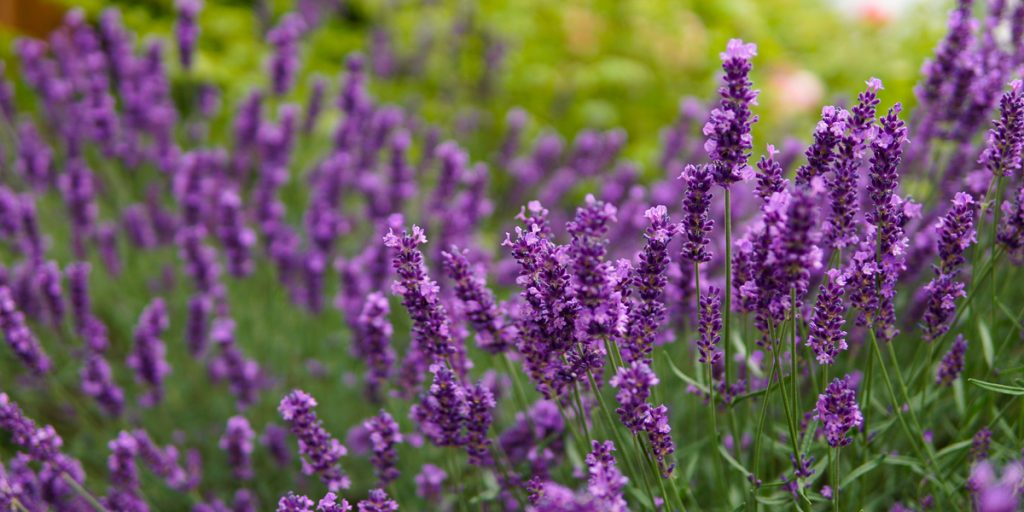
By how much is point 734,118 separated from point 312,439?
91 cm

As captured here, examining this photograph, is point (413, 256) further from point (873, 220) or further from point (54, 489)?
point (54, 489)

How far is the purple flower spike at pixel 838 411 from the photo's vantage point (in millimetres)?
1370

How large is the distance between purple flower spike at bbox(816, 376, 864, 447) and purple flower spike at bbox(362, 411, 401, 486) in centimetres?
77

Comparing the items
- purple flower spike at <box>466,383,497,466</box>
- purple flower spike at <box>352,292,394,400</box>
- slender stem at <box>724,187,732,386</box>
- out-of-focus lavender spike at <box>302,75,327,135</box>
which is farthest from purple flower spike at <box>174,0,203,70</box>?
slender stem at <box>724,187,732,386</box>

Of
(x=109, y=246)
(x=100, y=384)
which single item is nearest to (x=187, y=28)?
(x=109, y=246)

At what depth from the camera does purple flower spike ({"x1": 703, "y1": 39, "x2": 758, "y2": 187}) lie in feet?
4.25

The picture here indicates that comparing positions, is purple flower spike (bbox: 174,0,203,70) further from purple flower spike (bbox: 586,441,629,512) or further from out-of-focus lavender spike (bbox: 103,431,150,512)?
purple flower spike (bbox: 586,441,629,512)

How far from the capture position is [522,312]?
1.46 meters

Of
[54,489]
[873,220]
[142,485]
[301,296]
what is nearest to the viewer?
[873,220]

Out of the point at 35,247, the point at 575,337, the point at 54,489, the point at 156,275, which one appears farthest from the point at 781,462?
the point at 156,275

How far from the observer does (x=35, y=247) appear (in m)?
2.86

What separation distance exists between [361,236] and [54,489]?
1913 millimetres

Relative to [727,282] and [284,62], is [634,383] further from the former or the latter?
[284,62]

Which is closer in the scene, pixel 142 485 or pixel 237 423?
pixel 237 423
